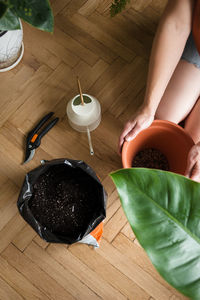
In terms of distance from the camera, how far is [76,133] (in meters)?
1.18

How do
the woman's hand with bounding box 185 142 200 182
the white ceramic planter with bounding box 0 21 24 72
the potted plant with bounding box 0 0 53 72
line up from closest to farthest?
the potted plant with bounding box 0 0 53 72 → the woman's hand with bounding box 185 142 200 182 → the white ceramic planter with bounding box 0 21 24 72

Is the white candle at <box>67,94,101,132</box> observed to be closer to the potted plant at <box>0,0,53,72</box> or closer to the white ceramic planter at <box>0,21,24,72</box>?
the white ceramic planter at <box>0,21,24,72</box>

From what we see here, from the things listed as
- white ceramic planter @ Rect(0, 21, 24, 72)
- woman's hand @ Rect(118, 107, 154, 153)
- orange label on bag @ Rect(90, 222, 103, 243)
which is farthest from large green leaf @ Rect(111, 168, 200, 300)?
white ceramic planter @ Rect(0, 21, 24, 72)

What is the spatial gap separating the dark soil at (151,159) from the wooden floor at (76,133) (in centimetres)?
12

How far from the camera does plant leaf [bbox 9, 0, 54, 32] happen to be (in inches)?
22.4

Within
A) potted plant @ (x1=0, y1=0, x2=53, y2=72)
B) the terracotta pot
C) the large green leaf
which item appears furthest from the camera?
the terracotta pot

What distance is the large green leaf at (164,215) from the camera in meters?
0.44

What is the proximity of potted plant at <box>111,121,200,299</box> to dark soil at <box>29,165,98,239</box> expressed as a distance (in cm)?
49

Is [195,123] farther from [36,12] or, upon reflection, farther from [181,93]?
[36,12]

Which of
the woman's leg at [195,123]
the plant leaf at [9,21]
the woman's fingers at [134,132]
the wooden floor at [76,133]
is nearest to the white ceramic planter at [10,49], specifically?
the wooden floor at [76,133]

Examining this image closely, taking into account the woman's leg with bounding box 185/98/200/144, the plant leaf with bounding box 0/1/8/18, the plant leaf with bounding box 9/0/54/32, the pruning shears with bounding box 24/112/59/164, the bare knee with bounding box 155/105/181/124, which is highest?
the plant leaf with bounding box 0/1/8/18

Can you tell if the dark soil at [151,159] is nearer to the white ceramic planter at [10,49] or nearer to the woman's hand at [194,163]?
the woman's hand at [194,163]

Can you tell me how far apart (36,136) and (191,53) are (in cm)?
63

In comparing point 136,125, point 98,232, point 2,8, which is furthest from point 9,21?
point 98,232
